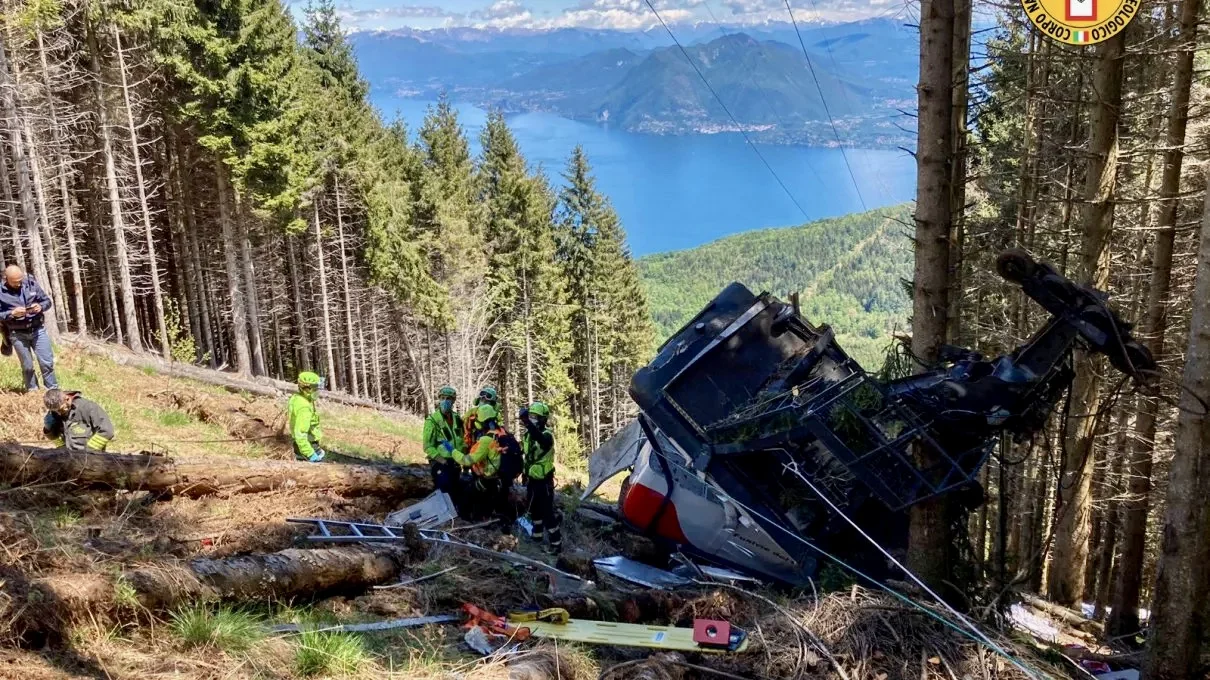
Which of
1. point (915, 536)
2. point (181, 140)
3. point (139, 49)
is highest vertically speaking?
point (139, 49)

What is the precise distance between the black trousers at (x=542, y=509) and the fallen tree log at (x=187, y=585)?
8.16 ft

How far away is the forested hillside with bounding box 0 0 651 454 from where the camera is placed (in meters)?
22.7

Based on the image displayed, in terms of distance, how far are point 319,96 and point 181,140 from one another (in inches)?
203

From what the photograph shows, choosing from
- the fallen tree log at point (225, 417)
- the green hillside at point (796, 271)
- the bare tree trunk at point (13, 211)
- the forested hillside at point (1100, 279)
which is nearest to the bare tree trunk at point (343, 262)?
the bare tree trunk at point (13, 211)

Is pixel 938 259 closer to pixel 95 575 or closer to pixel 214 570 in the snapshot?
pixel 214 570

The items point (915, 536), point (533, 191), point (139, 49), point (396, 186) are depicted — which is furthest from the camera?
point (533, 191)

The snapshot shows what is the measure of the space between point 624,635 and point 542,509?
3.46 m

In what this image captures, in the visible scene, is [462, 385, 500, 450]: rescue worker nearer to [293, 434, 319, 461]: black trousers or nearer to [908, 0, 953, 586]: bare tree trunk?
[293, 434, 319, 461]: black trousers

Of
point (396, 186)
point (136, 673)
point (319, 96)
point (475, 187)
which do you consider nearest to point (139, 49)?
point (319, 96)

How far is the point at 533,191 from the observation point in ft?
112

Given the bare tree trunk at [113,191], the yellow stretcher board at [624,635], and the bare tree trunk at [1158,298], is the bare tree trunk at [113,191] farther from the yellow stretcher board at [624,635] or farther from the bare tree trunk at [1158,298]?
the bare tree trunk at [1158,298]

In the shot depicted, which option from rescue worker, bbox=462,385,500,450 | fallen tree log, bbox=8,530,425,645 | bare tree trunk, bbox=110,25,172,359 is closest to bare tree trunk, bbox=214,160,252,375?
bare tree trunk, bbox=110,25,172,359

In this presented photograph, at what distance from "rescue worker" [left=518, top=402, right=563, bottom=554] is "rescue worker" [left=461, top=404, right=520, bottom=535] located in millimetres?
269

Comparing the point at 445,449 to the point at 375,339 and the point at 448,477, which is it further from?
the point at 375,339
